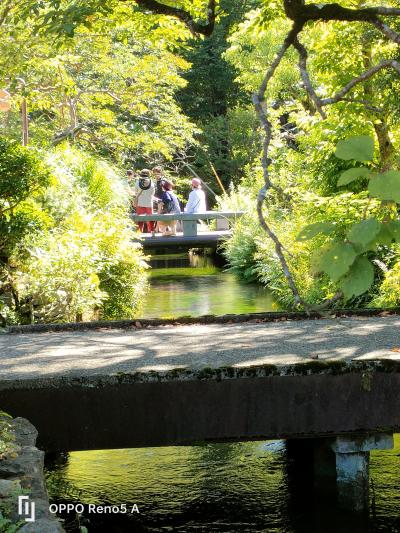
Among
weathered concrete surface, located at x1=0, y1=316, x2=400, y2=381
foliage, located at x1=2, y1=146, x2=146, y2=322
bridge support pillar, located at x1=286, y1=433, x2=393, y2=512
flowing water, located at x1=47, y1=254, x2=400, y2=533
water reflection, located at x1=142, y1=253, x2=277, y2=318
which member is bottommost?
flowing water, located at x1=47, y1=254, x2=400, y2=533

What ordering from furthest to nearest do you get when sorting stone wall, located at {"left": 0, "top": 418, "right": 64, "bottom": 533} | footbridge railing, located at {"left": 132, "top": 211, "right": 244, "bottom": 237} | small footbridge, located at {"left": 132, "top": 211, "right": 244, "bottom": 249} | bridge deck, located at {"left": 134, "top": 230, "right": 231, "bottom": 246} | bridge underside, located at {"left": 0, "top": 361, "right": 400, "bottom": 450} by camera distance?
footbridge railing, located at {"left": 132, "top": 211, "right": 244, "bottom": 237}, small footbridge, located at {"left": 132, "top": 211, "right": 244, "bottom": 249}, bridge deck, located at {"left": 134, "top": 230, "right": 231, "bottom": 246}, bridge underside, located at {"left": 0, "top": 361, "right": 400, "bottom": 450}, stone wall, located at {"left": 0, "top": 418, "right": 64, "bottom": 533}

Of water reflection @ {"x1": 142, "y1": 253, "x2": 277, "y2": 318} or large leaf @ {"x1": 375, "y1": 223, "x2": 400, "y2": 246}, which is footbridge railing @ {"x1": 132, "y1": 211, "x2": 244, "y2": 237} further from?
large leaf @ {"x1": 375, "y1": 223, "x2": 400, "y2": 246}

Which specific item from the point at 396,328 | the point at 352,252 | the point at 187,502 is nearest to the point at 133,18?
the point at 396,328

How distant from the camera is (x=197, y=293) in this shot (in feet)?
60.1

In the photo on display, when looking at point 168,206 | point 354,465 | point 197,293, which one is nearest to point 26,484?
point 354,465

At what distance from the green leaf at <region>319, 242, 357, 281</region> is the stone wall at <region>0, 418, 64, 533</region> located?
5.72 feet

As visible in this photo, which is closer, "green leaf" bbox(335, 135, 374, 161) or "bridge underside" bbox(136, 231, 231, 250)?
"green leaf" bbox(335, 135, 374, 161)

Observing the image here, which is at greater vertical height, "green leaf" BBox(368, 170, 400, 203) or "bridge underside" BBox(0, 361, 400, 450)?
"green leaf" BBox(368, 170, 400, 203)

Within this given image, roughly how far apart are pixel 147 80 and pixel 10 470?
19.0 m

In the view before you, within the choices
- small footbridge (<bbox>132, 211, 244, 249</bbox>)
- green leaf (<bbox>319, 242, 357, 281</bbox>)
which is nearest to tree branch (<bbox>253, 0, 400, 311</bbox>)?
green leaf (<bbox>319, 242, 357, 281</bbox>)

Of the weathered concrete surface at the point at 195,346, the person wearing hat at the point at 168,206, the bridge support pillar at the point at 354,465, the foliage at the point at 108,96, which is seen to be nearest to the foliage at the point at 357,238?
the weathered concrete surface at the point at 195,346

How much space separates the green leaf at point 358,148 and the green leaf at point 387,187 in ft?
0.30

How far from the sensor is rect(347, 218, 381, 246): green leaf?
1.99 m

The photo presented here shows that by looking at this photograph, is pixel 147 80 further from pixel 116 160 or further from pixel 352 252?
pixel 352 252
